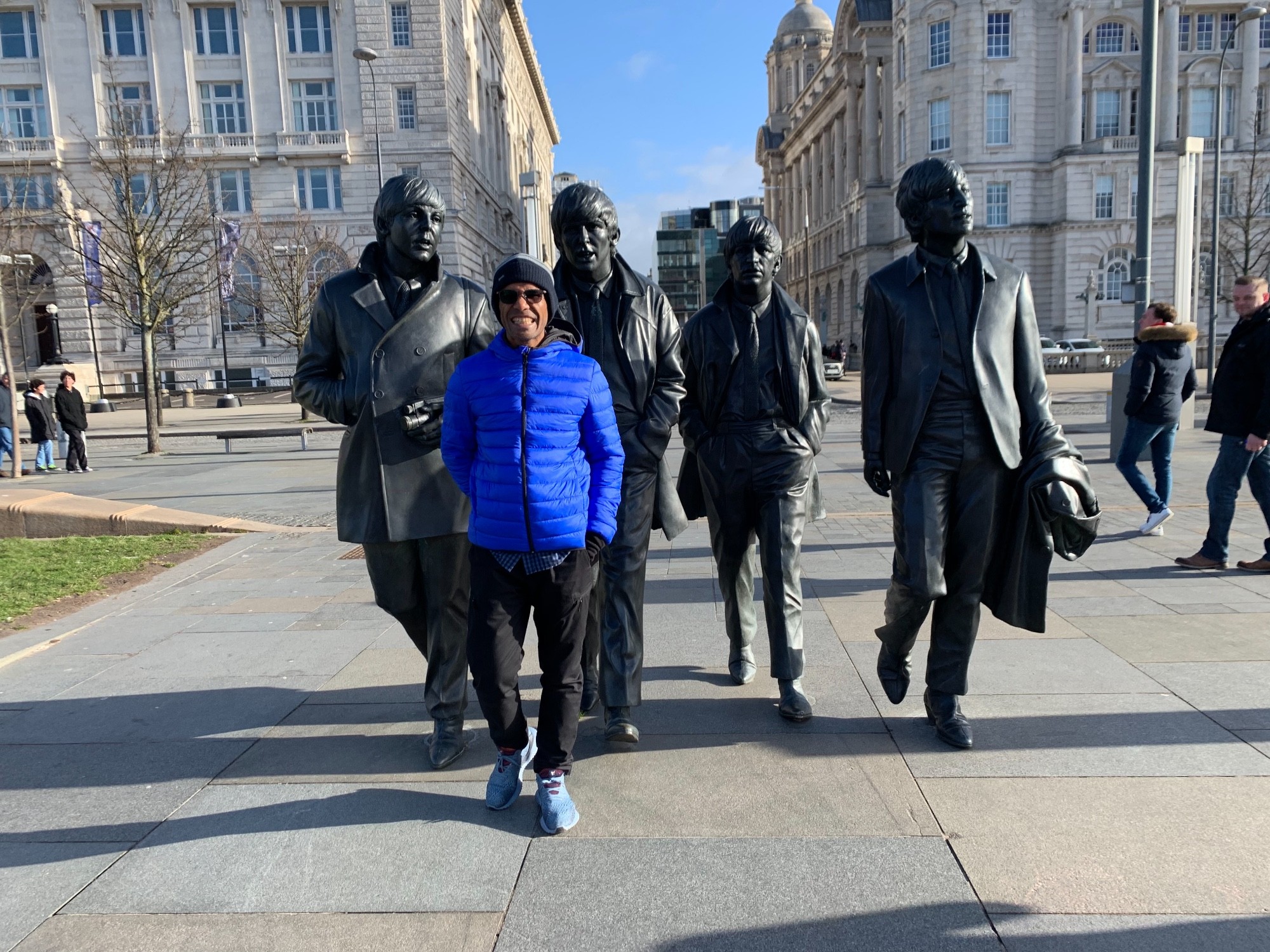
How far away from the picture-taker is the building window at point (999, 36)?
52.4 metres

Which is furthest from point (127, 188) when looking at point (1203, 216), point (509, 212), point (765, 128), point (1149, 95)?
point (765, 128)

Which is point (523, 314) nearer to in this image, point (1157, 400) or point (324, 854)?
point (324, 854)

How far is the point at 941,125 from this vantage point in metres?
54.2

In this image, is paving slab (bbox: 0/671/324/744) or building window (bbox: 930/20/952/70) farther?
building window (bbox: 930/20/952/70)

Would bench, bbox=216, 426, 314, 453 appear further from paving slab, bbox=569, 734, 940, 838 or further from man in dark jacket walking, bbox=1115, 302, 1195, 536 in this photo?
paving slab, bbox=569, 734, 940, 838

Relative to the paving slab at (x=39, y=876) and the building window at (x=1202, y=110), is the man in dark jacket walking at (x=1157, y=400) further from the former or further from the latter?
the building window at (x=1202, y=110)

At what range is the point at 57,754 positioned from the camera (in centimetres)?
386

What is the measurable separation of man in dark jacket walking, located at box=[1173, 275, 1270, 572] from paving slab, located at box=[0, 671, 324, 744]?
19.7 feet

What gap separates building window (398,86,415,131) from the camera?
4741 centimetres

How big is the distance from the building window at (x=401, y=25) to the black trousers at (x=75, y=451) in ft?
123

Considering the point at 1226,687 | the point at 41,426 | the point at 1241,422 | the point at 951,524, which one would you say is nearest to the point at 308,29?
the point at 41,426

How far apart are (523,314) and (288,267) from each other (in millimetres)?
32074

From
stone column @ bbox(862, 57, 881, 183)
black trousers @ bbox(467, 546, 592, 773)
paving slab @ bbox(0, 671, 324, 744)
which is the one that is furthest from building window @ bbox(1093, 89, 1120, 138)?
black trousers @ bbox(467, 546, 592, 773)

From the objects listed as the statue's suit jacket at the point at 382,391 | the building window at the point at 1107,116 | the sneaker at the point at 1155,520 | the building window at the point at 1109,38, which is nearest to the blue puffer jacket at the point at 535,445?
the statue's suit jacket at the point at 382,391
